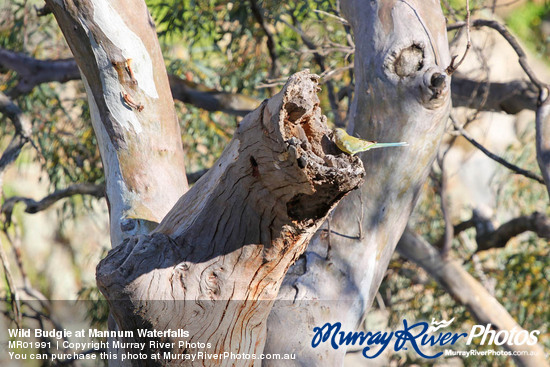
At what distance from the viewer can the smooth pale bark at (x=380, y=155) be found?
1809 mm

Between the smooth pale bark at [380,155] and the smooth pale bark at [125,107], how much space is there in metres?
0.51

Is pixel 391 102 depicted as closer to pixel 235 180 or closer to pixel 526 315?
pixel 235 180

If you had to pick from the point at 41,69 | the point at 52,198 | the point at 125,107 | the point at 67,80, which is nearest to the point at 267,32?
the point at 67,80

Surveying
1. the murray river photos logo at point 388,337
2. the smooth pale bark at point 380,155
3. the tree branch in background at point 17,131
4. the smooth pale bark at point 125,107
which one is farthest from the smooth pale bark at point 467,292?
the tree branch in background at point 17,131

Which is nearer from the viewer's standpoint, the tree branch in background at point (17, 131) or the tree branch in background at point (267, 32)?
the tree branch in background at point (17, 131)

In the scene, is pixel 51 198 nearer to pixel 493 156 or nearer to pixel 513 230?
pixel 493 156

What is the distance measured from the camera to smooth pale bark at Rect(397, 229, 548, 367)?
2.83 m

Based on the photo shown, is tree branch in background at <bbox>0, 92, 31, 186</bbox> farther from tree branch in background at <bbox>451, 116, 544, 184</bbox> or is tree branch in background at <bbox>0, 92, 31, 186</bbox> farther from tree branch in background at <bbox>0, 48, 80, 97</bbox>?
tree branch in background at <bbox>451, 116, 544, 184</bbox>

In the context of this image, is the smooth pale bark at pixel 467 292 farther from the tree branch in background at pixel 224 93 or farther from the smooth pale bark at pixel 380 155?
the smooth pale bark at pixel 380 155

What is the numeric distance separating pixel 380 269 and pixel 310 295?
0.96 ft

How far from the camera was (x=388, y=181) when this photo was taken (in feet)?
6.23

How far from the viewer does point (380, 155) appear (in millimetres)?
1896

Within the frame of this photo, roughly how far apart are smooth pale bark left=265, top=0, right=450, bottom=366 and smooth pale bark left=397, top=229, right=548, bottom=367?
1008 millimetres

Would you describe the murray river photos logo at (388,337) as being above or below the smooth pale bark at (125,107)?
below
